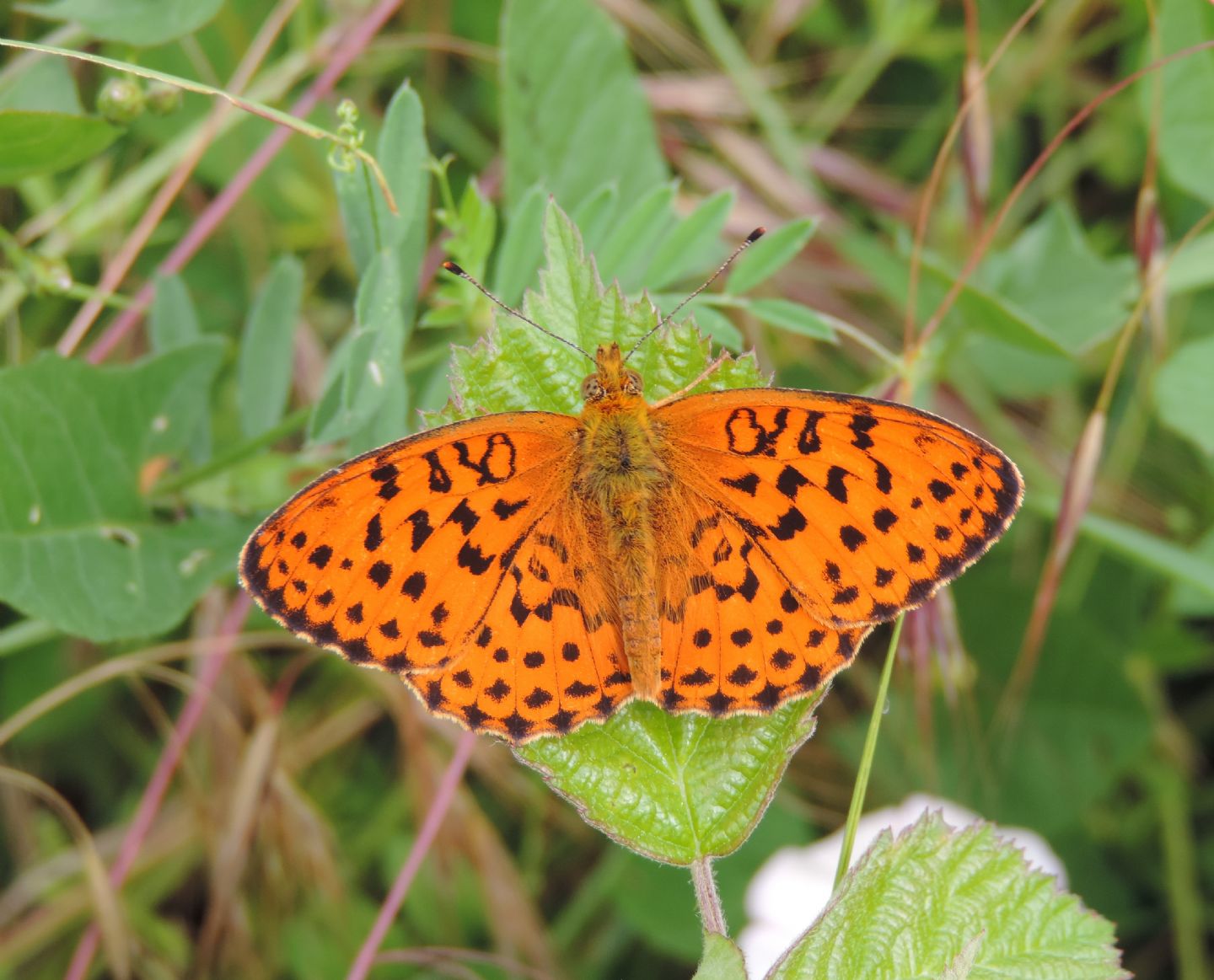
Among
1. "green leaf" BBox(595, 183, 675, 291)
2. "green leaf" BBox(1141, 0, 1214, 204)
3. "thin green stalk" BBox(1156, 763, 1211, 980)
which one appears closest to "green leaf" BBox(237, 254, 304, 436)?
"green leaf" BBox(595, 183, 675, 291)

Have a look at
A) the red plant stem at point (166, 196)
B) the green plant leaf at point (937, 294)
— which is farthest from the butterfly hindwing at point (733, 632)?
the red plant stem at point (166, 196)

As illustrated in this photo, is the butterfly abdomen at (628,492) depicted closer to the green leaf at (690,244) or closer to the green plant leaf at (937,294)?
the green leaf at (690,244)

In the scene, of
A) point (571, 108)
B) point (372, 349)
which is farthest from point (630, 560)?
point (571, 108)

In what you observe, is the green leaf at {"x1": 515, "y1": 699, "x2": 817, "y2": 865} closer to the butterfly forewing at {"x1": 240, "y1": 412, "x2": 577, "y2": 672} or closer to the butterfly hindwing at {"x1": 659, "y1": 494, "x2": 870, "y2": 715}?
the butterfly hindwing at {"x1": 659, "y1": 494, "x2": 870, "y2": 715}

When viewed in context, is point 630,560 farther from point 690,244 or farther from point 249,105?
point 249,105

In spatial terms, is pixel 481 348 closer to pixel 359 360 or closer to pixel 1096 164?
pixel 359 360

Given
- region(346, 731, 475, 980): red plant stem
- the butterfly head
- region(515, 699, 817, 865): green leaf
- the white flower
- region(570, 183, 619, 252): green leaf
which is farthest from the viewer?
the white flower
